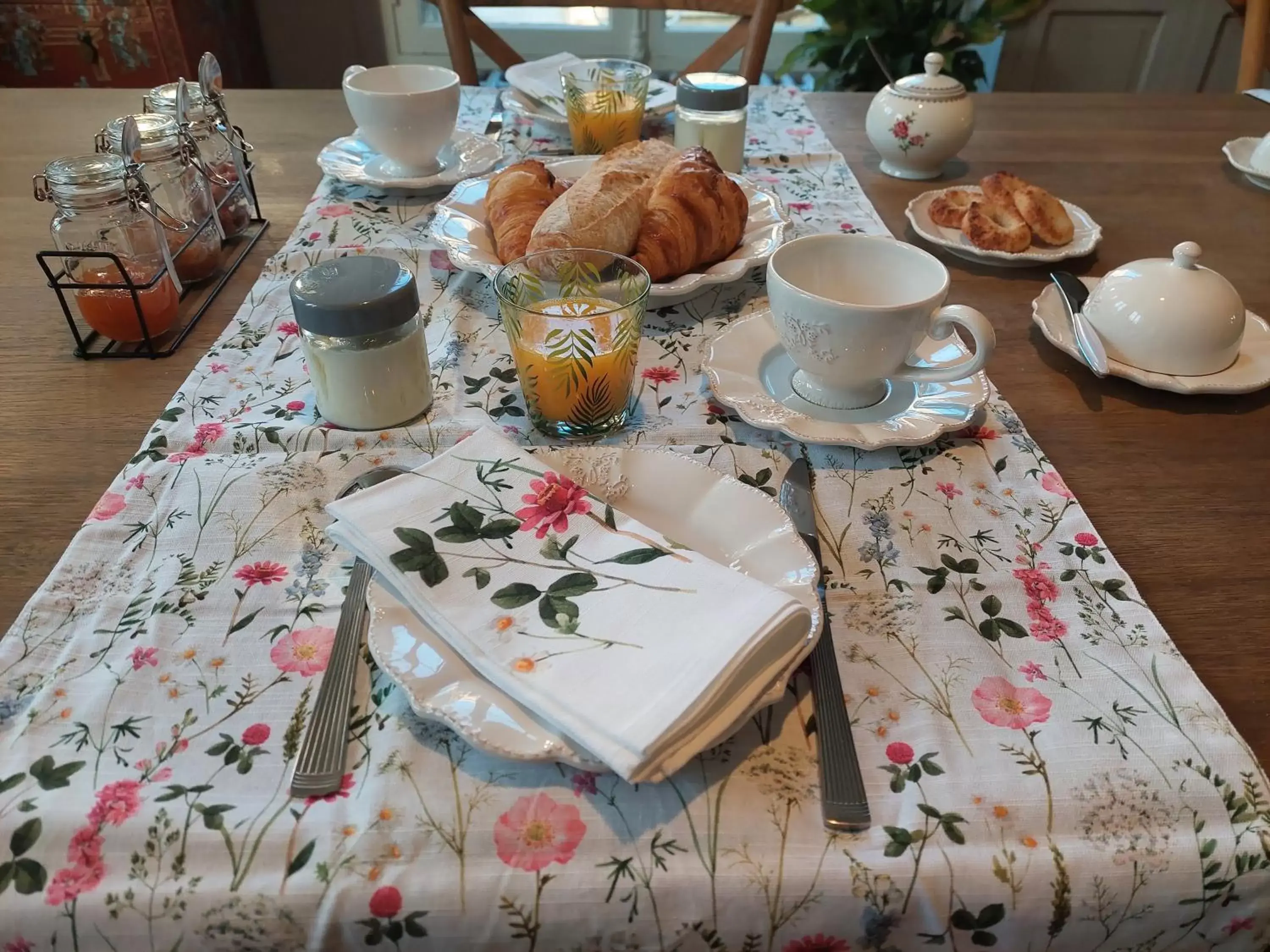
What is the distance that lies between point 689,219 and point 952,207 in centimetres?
37

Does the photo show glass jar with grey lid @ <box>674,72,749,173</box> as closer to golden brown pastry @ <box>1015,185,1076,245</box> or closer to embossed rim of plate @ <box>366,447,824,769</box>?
golden brown pastry @ <box>1015,185,1076,245</box>

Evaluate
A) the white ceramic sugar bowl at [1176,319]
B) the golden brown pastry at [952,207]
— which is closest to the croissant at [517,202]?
the golden brown pastry at [952,207]

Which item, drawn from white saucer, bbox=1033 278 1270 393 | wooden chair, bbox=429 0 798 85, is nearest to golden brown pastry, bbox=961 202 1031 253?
white saucer, bbox=1033 278 1270 393

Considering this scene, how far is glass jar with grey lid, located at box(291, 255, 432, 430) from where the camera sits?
24.9 inches

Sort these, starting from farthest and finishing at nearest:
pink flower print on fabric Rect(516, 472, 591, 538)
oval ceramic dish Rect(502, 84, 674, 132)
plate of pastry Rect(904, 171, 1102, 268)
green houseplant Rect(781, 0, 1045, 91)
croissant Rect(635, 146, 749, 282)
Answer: green houseplant Rect(781, 0, 1045, 91)
oval ceramic dish Rect(502, 84, 674, 132)
plate of pastry Rect(904, 171, 1102, 268)
croissant Rect(635, 146, 749, 282)
pink flower print on fabric Rect(516, 472, 591, 538)

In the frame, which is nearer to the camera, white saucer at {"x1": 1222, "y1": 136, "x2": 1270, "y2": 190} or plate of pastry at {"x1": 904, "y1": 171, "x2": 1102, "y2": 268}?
plate of pastry at {"x1": 904, "y1": 171, "x2": 1102, "y2": 268}

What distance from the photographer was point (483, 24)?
1.61 m

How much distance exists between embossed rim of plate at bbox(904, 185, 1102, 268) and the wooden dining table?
17mm

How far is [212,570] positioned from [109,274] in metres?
0.39

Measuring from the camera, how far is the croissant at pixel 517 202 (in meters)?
0.86

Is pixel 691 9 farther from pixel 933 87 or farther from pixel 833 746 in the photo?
pixel 833 746

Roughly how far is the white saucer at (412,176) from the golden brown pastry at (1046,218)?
0.67 meters

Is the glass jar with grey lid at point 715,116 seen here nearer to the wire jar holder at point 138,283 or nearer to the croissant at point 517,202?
the croissant at point 517,202

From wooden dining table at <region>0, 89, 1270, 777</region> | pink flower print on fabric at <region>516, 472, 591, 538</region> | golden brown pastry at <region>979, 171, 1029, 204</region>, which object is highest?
pink flower print on fabric at <region>516, 472, 591, 538</region>
